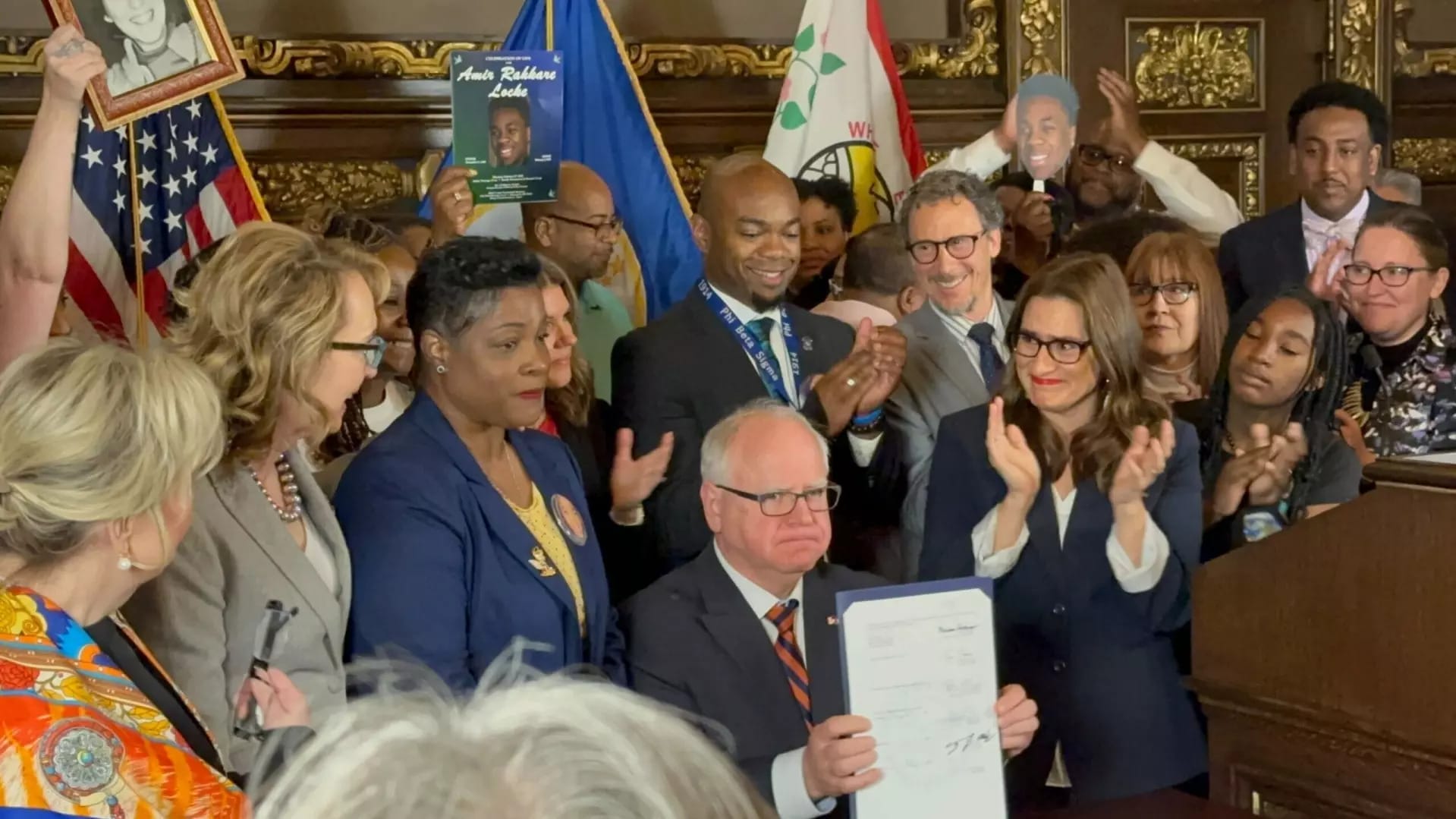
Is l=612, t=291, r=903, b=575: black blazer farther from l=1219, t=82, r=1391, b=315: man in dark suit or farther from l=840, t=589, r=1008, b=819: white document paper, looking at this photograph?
l=1219, t=82, r=1391, b=315: man in dark suit

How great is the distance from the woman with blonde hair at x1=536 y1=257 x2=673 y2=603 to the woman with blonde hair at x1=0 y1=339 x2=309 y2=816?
1.10 m

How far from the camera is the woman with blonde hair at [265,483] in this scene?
2.05 m

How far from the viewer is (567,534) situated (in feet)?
8.02

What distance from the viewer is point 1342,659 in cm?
209

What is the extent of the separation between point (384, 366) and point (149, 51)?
74 centimetres

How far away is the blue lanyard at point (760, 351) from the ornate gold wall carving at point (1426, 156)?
3.90m

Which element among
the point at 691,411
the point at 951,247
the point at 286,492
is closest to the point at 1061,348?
the point at 951,247

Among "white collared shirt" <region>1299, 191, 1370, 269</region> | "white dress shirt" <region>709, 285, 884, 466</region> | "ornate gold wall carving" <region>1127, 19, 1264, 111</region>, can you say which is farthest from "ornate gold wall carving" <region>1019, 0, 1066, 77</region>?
"white dress shirt" <region>709, 285, 884, 466</region>

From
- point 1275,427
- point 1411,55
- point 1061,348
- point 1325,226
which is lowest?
point 1275,427

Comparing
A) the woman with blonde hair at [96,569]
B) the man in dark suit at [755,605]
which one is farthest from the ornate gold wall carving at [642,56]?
the woman with blonde hair at [96,569]

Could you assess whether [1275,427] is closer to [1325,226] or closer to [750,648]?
[750,648]

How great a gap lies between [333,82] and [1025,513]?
2825mm

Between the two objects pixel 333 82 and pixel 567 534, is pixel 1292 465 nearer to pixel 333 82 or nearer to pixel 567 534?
pixel 567 534

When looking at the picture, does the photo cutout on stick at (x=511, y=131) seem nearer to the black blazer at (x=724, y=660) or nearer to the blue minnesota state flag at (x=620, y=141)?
the blue minnesota state flag at (x=620, y=141)
